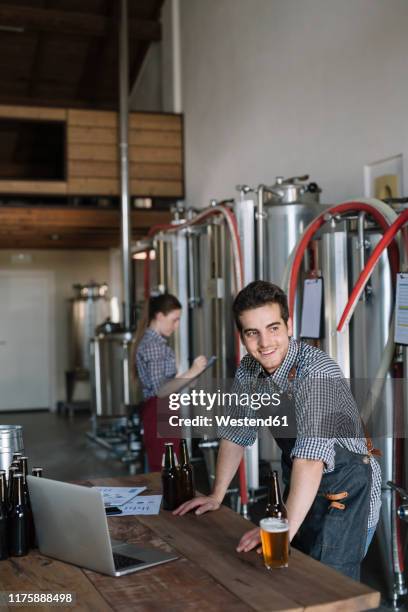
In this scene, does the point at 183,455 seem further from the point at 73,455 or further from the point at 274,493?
the point at 73,455

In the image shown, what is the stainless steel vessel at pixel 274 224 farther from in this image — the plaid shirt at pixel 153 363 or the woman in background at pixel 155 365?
the plaid shirt at pixel 153 363

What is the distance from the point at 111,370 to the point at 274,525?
6.38 metres

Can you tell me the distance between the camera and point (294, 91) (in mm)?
5562

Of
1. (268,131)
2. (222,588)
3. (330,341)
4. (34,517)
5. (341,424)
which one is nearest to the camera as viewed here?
(222,588)

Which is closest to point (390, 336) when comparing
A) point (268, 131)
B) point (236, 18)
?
point (268, 131)

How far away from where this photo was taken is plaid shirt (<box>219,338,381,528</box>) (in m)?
1.89

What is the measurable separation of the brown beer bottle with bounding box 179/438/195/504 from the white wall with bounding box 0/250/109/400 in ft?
31.5

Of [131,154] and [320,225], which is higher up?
[131,154]

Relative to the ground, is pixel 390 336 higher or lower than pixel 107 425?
higher


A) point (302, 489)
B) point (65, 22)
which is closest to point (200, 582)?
point (302, 489)

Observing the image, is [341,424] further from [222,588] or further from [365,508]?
[222,588]

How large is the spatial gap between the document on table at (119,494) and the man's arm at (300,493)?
547mm

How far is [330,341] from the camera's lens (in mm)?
3686

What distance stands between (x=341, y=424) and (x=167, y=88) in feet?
24.8
